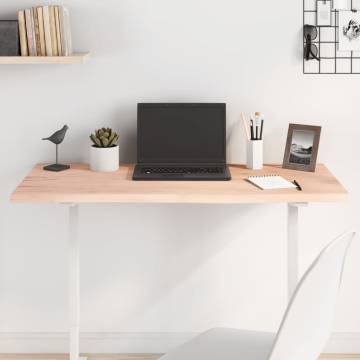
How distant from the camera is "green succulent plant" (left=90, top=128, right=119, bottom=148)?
3.02m

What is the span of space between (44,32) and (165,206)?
0.89 m

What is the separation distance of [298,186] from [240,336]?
621 mm

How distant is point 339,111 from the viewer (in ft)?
10.4

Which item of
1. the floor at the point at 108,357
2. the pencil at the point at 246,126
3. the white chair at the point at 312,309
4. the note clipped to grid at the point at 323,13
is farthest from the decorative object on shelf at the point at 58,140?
the white chair at the point at 312,309

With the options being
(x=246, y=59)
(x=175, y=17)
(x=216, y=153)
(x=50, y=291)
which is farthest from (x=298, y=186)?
(x=50, y=291)

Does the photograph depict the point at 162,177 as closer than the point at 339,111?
Yes

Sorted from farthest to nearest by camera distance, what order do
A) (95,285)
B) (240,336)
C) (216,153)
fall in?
(95,285)
(216,153)
(240,336)

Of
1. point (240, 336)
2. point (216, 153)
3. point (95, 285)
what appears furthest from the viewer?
point (95, 285)

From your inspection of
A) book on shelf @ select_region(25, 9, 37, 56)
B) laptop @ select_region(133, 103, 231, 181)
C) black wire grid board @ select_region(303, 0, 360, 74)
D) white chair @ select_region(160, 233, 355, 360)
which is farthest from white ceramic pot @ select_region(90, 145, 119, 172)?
white chair @ select_region(160, 233, 355, 360)

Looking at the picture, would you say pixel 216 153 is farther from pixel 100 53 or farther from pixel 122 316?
pixel 122 316

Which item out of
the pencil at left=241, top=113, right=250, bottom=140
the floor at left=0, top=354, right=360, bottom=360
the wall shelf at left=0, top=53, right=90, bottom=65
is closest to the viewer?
the wall shelf at left=0, top=53, right=90, bottom=65

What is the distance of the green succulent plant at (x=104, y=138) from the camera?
3018 mm

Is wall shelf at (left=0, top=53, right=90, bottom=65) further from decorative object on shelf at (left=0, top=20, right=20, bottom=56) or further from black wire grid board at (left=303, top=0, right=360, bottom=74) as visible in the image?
black wire grid board at (left=303, top=0, right=360, bottom=74)

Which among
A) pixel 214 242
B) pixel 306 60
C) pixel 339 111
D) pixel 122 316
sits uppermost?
pixel 306 60
